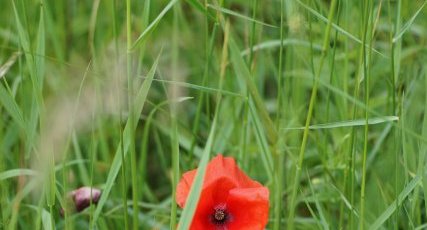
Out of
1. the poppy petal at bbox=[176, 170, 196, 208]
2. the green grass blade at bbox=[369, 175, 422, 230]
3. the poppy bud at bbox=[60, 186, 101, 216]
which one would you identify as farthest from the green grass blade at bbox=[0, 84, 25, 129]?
the green grass blade at bbox=[369, 175, 422, 230]

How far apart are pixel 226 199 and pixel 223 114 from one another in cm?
82

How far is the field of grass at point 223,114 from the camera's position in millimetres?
1294

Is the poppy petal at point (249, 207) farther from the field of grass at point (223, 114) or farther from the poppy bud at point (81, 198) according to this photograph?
the poppy bud at point (81, 198)

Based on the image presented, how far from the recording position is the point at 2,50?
7.22 feet

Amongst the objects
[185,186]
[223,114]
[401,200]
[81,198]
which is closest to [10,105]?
[185,186]

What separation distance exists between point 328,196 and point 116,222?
0.42 meters

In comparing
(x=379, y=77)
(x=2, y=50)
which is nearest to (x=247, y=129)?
(x=379, y=77)

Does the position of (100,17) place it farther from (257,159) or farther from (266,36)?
(257,159)

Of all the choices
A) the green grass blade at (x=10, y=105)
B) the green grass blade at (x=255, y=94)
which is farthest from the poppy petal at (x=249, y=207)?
the green grass blade at (x=10, y=105)

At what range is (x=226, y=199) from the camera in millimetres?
1343

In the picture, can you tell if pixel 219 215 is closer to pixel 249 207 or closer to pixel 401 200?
pixel 249 207

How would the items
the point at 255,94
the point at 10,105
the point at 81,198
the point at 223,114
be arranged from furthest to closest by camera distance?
1. the point at 223,114
2. the point at 81,198
3. the point at 10,105
4. the point at 255,94

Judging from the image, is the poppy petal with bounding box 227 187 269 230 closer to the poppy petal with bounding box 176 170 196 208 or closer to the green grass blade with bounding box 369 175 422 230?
the poppy petal with bounding box 176 170 196 208

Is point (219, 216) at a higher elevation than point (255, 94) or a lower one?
lower
